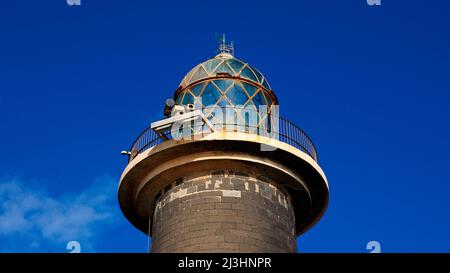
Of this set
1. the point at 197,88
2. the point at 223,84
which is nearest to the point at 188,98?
the point at 197,88

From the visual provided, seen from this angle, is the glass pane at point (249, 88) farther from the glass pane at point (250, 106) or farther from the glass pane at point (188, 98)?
the glass pane at point (188, 98)

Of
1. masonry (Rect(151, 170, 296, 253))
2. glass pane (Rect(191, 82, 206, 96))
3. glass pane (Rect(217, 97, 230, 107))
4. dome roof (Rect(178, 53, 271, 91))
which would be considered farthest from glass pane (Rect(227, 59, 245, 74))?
masonry (Rect(151, 170, 296, 253))

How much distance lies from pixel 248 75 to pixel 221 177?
386cm

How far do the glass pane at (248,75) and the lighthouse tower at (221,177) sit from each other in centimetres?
23

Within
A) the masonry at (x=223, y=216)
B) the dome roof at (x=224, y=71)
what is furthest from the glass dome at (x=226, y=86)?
the masonry at (x=223, y=216)

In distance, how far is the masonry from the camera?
19.0 meters

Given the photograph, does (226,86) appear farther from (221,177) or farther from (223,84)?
(221,177)

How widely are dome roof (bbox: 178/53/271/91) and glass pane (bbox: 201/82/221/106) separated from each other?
424mm

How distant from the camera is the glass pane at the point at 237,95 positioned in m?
21.9

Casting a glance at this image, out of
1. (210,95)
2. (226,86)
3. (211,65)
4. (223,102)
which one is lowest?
(223,102)

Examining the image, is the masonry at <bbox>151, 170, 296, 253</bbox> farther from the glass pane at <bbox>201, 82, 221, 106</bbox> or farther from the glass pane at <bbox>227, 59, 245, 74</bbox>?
the glass pane at <bbox>227, 59, 245, 74</bbox>

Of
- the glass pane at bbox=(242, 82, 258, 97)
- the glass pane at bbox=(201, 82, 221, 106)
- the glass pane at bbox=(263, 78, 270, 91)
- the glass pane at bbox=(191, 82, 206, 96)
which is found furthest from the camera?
the glass pane at bbox=(263, 78, 270, 91)

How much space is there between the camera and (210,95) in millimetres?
21922
